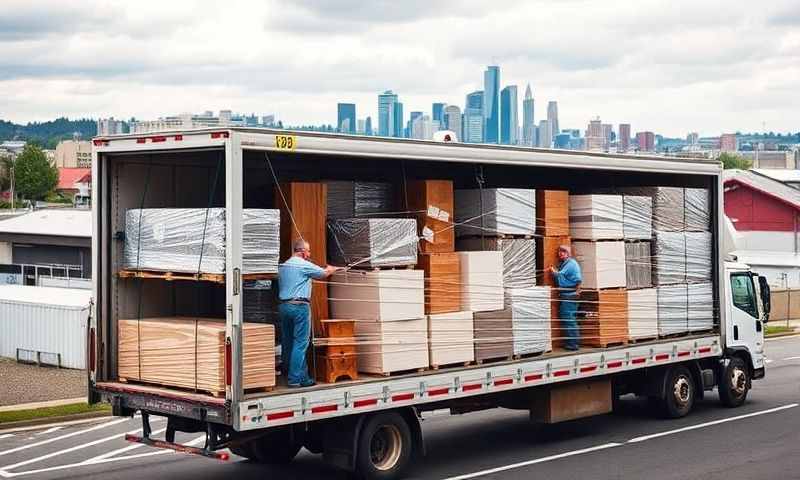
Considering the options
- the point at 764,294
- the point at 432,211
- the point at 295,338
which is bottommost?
the point at 295,338

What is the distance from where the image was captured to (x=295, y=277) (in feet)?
37.0

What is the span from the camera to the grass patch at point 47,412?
57.6ft

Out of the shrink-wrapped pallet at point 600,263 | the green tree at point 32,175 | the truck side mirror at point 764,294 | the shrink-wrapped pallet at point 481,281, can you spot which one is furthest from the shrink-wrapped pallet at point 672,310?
the green tree at point 32,175

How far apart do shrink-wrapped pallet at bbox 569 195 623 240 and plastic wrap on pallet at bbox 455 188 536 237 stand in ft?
3.71

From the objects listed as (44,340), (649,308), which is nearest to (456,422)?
(649,308)

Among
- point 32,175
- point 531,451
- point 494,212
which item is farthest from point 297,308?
point 32,175

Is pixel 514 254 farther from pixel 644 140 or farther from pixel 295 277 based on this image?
pixel 644 140

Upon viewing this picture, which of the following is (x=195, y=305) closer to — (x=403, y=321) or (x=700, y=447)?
(x=403, y=321)

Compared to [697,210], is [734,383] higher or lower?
lower

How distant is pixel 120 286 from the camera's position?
11.9m

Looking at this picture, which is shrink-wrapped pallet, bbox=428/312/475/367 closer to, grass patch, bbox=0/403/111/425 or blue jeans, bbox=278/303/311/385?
blue jeans, bbox=278/303/311/385

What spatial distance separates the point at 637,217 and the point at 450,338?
4.31 metres

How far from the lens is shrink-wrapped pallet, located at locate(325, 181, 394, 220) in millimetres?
12508

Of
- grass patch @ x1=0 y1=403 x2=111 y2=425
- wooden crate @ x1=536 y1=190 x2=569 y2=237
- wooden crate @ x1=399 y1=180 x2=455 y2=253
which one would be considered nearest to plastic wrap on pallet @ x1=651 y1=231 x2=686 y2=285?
wooden crate @ x1=536 y1=190 x2=569 y2=237
